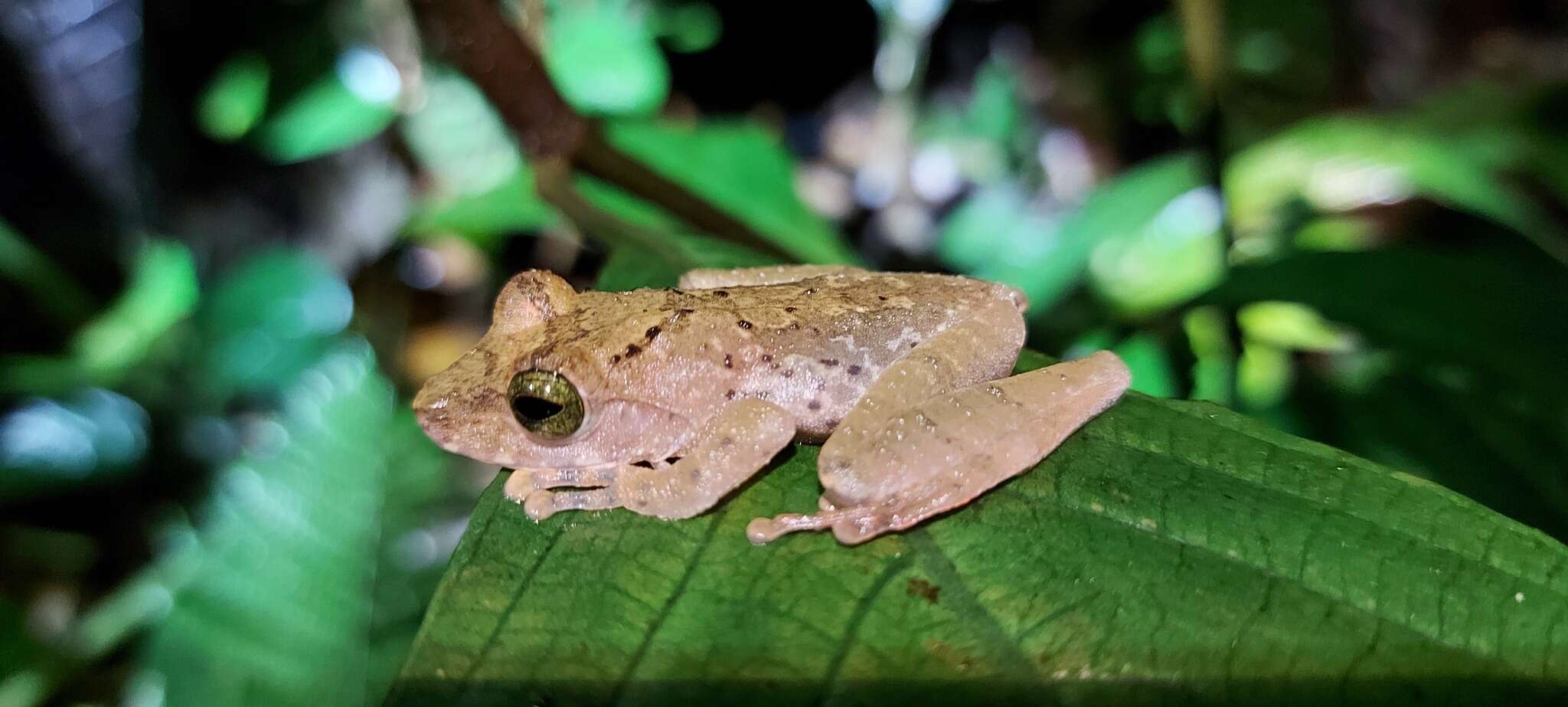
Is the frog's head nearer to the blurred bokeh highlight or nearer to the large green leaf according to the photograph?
the blurred bokeh highlight

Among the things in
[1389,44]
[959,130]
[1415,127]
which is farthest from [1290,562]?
[1389,44]

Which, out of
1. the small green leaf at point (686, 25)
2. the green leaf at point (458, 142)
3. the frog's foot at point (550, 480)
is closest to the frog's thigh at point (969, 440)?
the frog's foot at point (550, 480)

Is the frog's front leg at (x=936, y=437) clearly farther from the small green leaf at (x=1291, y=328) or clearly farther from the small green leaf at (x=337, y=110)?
the small green leaf at (x=337, y=110)

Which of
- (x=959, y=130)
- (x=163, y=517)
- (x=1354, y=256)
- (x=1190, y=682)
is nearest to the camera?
(x=1190, y=682)

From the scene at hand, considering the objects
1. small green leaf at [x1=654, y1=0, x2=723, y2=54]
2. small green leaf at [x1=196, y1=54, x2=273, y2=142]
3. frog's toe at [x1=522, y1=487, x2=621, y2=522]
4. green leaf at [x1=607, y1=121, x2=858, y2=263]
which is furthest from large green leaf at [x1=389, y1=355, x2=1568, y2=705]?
small green leaf at [x1=654, y1=0, x2=723, y2=54]

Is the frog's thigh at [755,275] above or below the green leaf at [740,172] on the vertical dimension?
above

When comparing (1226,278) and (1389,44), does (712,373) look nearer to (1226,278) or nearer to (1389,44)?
(1226,278)
